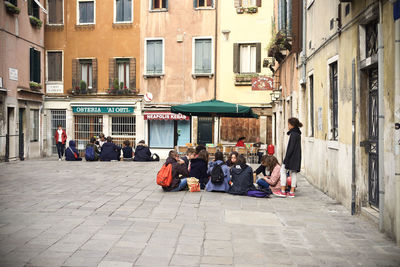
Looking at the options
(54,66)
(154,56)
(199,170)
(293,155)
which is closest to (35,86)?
(54,66)

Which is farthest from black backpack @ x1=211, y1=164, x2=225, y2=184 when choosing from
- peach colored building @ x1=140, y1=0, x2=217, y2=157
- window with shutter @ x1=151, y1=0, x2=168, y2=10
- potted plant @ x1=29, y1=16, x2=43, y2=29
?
potted plant @ x1=29, y1=16, x2=43, y2=29

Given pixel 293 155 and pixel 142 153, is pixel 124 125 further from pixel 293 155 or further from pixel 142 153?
pixel 293 155

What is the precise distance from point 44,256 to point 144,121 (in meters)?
18.8

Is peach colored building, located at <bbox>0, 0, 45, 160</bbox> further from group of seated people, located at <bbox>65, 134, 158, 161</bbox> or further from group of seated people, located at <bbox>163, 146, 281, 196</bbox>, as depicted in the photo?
group of seated people, located at <bbox>163, 146, 281, 196</bbox>

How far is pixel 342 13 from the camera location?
897 centimetres

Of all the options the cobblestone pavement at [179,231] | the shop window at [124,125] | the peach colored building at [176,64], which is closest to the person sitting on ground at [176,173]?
the cobblestone pavement at [179,231]

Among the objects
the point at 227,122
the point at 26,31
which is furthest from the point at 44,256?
the point at 26,31

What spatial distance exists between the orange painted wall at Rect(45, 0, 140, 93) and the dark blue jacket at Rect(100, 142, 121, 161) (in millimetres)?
4456

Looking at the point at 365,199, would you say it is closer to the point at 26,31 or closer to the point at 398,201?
the point at 398,201

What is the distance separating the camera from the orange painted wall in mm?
23938

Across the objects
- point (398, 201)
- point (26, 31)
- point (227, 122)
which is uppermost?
point (26, 31)

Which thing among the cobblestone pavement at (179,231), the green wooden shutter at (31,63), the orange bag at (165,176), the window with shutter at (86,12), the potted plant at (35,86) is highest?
the window with shutter at (86,12)

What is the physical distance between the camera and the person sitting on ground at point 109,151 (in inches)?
805

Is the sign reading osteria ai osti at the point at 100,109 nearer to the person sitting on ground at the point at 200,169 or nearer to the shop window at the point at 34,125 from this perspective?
the shop window at the point at 34,125
